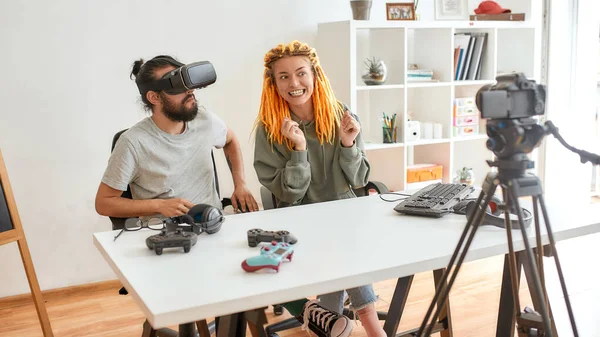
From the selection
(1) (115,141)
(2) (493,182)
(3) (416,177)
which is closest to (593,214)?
(2) (493,182)

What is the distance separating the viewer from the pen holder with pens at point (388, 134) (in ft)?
12.3

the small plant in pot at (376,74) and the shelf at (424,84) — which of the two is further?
the shelf at (424,84)

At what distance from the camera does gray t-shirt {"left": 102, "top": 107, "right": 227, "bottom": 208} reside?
2.33 meters

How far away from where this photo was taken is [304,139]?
238 centimetres

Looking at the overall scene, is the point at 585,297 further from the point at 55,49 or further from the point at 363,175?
the point at 55,49

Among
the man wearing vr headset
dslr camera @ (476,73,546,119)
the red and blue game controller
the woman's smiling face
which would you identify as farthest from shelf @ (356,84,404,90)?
dslr camera @ (476,73,546,119)

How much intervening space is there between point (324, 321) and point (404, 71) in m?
2.03

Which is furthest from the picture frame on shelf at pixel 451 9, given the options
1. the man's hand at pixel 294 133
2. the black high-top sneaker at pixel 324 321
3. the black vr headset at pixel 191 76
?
the black high-top sneaker at pixel 324 321

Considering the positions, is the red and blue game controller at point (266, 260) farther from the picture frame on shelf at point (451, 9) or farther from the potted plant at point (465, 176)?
the potted plant at point (465, 176)

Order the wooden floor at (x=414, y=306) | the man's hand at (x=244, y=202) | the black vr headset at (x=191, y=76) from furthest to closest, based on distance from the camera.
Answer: the wooden floor at (x=414, y=306)
the man's hand at (x=244, y=202)
the black vr headset at (x=191, y=76)

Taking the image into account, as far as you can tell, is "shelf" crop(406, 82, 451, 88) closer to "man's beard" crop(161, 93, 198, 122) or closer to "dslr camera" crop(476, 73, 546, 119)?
"man's beard" crop(161, 93, 198, 122)

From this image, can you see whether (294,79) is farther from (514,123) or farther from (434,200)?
(514,123)

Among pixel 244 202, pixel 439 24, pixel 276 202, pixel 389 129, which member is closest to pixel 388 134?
pixel 389 129

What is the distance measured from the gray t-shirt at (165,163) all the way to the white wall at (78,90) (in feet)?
2.93
